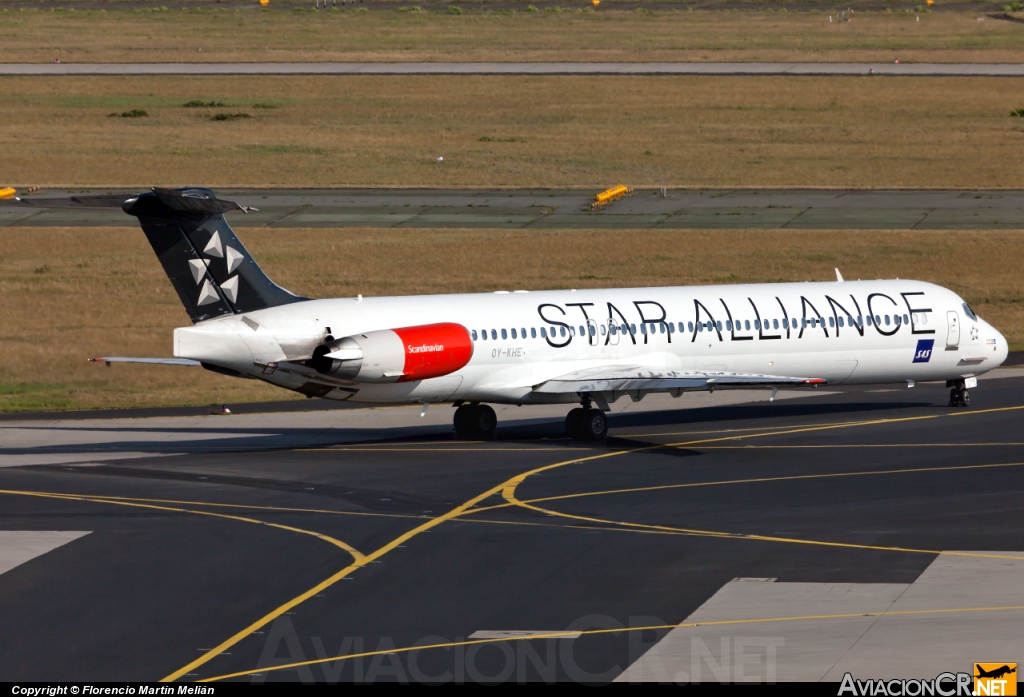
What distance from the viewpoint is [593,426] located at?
40.0 m

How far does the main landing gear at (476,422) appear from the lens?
41.0 meters

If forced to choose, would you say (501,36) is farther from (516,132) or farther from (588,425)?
(588,425)

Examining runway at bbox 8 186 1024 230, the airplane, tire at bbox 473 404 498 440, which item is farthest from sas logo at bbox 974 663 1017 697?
runway at bbox 8 186 1024 230

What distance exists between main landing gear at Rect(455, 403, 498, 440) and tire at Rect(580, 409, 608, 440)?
8.32 feet

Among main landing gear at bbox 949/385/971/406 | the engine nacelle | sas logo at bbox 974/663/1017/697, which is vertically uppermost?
the engine nacelle

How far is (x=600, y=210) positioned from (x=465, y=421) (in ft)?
131

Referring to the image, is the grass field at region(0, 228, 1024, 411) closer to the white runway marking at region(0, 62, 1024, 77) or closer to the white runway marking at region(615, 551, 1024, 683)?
the white runway marking at region(615, 551, 1024, 683)

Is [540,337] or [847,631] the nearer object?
[847,631]

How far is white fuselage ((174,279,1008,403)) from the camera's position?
36531 millimetres

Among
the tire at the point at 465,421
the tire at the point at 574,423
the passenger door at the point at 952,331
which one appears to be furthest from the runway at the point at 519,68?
the tire at the point at 574,423

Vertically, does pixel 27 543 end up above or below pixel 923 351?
below

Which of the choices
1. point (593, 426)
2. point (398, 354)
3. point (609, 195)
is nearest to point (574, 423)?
point (593, 426)

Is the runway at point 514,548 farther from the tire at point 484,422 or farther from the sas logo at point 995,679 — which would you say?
the tire at point 484,422

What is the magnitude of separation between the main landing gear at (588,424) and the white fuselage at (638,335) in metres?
0.76
